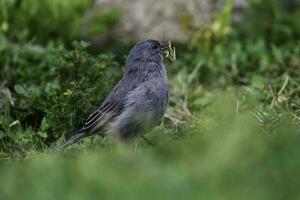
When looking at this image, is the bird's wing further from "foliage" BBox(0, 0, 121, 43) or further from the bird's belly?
"foliage" BBox(0, 0, 121, 43)

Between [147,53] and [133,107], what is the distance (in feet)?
2.23

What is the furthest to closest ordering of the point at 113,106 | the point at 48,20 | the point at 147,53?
1. the point at 48,20
2. the point at 147,53
3. the point at 113,106

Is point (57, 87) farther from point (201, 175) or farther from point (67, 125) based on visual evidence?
point (201, 175)

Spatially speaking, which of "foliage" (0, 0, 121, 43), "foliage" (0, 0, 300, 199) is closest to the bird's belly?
"foliage" (0, 0, 300, 199)

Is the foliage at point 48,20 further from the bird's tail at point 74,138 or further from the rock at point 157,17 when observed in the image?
the bird's tail at point 74,138

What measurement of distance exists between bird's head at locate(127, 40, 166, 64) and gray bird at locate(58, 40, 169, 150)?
10 cm

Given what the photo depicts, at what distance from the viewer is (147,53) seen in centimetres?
618

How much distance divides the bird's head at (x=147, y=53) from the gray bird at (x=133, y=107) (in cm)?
10

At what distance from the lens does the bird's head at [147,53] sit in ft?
20.1

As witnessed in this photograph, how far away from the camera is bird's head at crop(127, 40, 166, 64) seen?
614cm

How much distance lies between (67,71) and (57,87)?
1.40 ft

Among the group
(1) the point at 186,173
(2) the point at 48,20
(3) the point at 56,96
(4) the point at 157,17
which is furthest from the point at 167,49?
(4) the point at 157,17

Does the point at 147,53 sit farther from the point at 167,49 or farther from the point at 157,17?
the point at 157,17

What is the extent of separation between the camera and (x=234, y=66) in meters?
8.58
